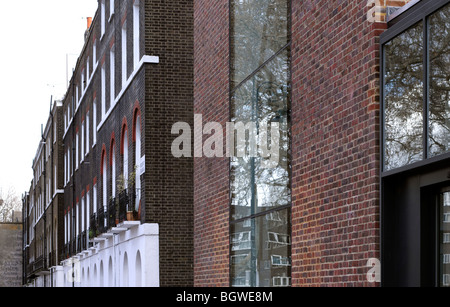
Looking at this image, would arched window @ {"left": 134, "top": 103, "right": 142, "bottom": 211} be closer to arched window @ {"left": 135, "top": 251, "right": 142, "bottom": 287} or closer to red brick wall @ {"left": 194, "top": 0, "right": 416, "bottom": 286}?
arched window @ {"left": 135, "top": 251, "right": 142, "bottom": 287}

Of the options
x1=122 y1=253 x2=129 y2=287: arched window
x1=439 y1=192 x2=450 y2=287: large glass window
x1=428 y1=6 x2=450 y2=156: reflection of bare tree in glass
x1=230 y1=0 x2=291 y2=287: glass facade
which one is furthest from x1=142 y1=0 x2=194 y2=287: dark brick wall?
x1=428 y1=6 x2=450 y2=156: reflection of bare tree in glass

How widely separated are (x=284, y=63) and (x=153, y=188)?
11.8 m

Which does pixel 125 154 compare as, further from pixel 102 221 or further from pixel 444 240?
pixel 444 240

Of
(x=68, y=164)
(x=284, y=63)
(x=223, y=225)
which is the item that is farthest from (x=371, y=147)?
(x=68, y=164)

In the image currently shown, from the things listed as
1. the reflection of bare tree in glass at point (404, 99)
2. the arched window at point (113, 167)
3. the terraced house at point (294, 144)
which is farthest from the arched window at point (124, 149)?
the reflection of bare tree in glass at point (404, 99)

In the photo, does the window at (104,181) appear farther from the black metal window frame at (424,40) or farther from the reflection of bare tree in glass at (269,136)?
the black metal window frame at (424,40)

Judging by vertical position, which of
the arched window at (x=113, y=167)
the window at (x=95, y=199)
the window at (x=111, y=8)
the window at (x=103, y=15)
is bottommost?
the window at (x=95, y=199)

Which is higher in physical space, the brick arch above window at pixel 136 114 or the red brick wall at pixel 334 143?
the brick arch above window at pixel 136 114

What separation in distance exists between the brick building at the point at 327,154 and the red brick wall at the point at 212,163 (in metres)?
0.07

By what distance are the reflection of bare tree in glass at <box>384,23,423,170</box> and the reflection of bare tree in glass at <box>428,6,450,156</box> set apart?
21cm

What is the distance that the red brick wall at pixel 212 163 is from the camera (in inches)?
570

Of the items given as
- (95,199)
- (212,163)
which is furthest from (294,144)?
(95,199)

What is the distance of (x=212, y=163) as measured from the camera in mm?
15227

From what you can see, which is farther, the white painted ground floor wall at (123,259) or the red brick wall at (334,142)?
the white painted ground floor wall at (123,259)
